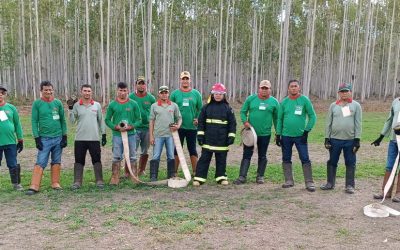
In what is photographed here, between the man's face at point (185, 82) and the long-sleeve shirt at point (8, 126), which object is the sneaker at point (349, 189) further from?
the long-sleeve shirt at point (8, 126)

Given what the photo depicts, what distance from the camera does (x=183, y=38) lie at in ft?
117

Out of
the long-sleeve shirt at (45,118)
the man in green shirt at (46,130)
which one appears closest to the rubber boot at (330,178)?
the man in green shirt at (46,130)

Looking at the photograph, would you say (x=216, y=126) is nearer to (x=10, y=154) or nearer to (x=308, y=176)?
(x=308, y=176)

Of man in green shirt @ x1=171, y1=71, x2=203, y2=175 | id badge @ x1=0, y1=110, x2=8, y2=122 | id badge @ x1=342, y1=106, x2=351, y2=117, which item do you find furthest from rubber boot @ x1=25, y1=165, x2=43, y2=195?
id badge @ x1=342, y1=106, x2=351, y2=117

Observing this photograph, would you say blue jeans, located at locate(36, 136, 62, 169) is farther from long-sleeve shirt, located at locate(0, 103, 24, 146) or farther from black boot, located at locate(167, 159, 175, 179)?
black boot, located at locate(167, 159, 175, 179)

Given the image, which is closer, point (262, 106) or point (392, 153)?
point (392, 153)

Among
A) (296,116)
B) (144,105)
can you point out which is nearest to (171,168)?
(144,105)

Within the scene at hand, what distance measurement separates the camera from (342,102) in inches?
273

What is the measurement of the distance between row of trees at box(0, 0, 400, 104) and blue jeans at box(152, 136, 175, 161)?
818 inches

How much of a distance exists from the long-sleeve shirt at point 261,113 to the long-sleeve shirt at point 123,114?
81.6 inches

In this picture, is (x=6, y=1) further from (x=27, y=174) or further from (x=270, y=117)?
(x=270, y=117)

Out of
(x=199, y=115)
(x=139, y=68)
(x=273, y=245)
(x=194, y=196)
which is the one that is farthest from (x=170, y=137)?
(x=139, y=68)

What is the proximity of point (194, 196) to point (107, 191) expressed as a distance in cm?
154

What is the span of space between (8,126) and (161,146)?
2.70 metres
